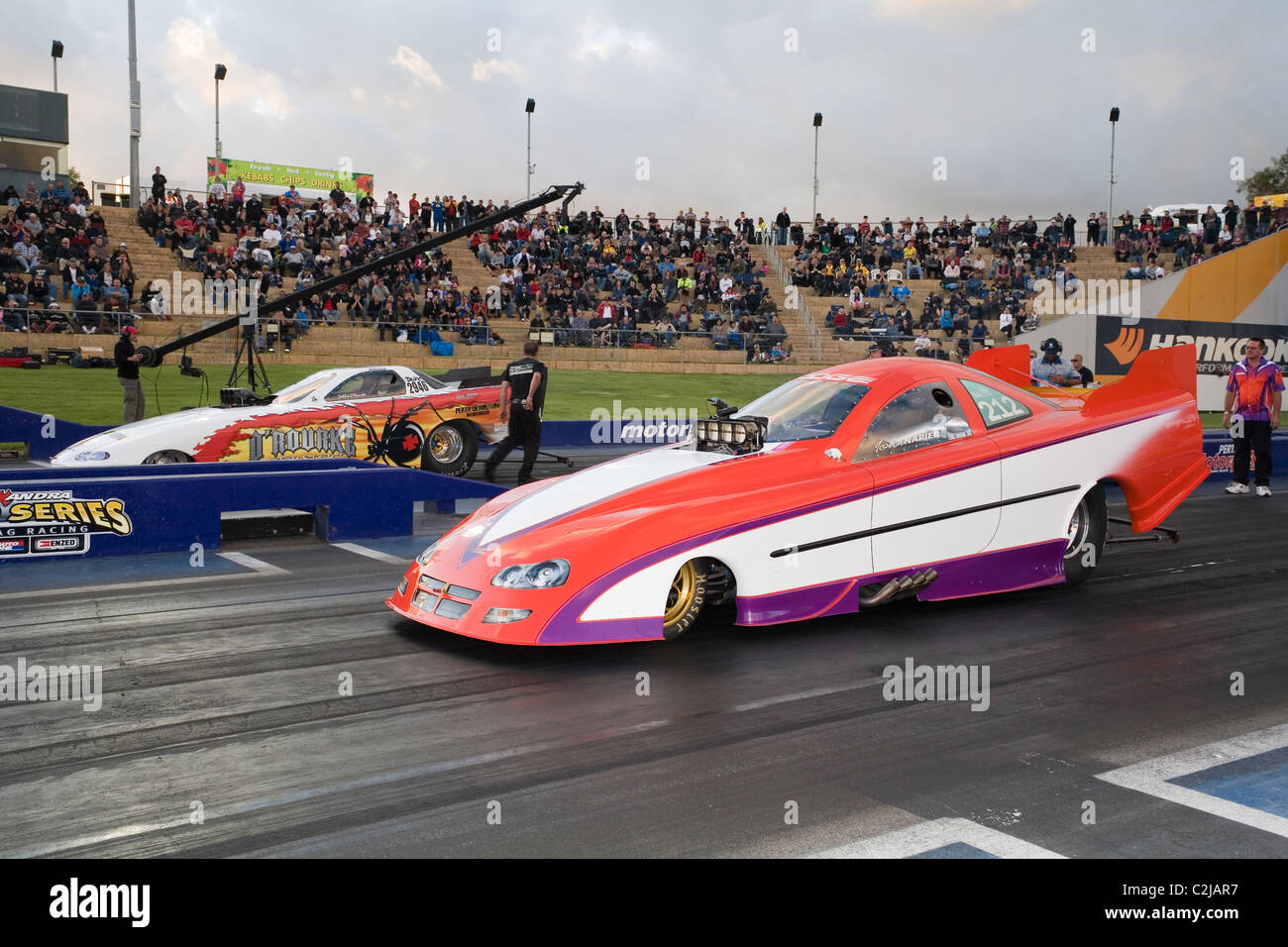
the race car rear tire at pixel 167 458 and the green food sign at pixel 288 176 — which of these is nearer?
the race car rear tire at pixel 167 458

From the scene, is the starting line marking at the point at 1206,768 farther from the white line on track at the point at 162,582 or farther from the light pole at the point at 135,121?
the light pole at the point at 135,121

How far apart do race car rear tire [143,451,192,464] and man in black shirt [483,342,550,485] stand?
360 cm

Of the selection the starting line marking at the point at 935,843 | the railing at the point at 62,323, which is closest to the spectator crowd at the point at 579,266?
the railing at the point at 62,323

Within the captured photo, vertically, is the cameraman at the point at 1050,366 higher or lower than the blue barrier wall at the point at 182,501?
higher

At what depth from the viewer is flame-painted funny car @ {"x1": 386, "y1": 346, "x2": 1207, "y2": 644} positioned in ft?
20.7

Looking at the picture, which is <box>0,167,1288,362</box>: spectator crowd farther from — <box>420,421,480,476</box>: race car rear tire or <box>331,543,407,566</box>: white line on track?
<box>331,543,407,566</box>: white line on track

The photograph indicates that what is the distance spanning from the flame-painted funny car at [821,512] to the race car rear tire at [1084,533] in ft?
0.05

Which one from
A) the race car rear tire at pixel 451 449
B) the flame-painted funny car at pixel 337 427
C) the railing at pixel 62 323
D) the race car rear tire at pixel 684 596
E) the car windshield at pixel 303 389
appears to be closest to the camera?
the race car rear tire at pixel 684 596

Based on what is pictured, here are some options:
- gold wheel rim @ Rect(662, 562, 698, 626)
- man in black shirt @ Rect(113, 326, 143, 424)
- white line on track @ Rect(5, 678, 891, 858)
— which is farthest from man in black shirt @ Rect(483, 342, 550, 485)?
white line on track @ Rect(5, 678, 891, 858)

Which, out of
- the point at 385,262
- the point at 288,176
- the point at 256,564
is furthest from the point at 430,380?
the point at 288,176

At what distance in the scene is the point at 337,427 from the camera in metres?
13.8

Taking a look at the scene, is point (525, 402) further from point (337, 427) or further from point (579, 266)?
point (579, 266)

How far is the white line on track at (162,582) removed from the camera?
25.8 feet

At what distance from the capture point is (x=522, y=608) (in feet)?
20.2
